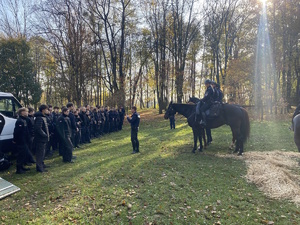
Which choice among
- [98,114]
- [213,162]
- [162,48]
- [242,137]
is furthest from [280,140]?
[162,48]

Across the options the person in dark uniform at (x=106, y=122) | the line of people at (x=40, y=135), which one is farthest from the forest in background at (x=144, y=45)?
the line of people at (x=40, y=135)

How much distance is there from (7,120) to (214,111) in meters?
8.72

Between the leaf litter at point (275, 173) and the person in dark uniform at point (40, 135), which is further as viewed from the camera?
the person in dark uniform at point (40, 135)

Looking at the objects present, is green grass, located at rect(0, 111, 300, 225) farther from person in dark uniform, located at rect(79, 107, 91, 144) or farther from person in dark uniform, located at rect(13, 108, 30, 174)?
person in dark uniform, located at rect(79, 107, 91, 144)

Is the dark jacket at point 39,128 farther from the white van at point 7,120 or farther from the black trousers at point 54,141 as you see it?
the black trousers at point 54,141

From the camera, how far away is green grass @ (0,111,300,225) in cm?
442

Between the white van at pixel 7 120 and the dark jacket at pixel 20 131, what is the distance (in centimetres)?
131

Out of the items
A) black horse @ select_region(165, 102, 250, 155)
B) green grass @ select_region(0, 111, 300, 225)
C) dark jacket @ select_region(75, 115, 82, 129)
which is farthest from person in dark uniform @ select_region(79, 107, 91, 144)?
black horse @ select_region(165, 102, 250, 155)

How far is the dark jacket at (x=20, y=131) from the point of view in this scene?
7250mm

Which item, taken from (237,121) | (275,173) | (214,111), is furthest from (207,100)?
(275,173)

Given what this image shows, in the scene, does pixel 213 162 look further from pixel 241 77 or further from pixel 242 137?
pixel 241 77

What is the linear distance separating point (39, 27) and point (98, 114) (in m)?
15.3

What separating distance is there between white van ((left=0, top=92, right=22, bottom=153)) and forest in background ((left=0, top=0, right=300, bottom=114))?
1336 cm

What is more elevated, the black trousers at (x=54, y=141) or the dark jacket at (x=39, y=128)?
the dark jacket at (x=39, y=128)
